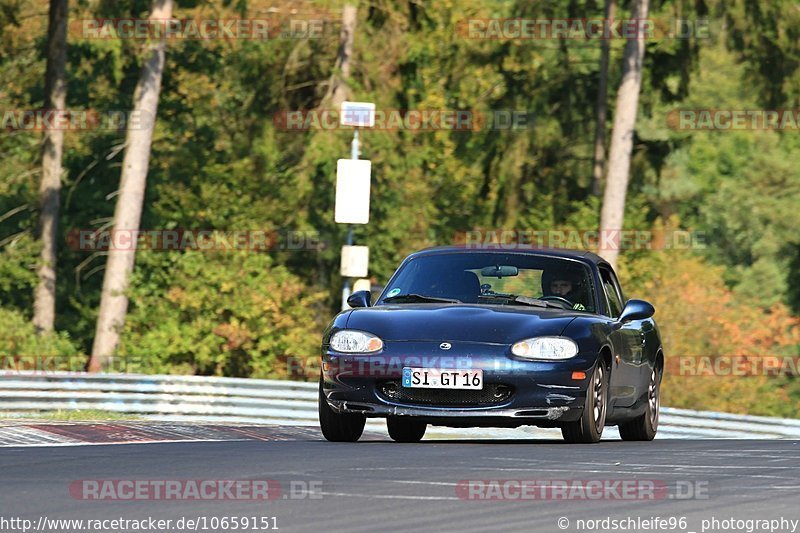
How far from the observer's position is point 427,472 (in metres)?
10.8

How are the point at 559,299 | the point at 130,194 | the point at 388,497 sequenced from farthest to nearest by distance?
1. the point at 130,194
2. the point at 559,299
3. the point at 388,497

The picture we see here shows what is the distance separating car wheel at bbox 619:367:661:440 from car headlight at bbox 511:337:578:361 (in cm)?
279

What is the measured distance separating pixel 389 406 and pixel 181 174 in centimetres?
3585

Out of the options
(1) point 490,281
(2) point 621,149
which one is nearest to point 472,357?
(1) point 490,281

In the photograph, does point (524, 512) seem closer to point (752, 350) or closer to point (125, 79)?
point (125, 79)

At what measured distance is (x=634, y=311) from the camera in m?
14.9

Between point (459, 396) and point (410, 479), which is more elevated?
point (410, 479)

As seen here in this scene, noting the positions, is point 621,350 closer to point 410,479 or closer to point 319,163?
point 410,479

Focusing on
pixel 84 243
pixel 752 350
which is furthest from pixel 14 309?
pixel 752 350

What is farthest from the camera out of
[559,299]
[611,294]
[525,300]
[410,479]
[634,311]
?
[611,294]

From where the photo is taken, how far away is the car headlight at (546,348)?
13188 millimetres

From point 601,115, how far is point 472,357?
126 ft

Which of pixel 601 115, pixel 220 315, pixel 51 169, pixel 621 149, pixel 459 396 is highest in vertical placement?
pixel 459 396

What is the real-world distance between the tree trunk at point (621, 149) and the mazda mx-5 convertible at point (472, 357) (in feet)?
75.2
